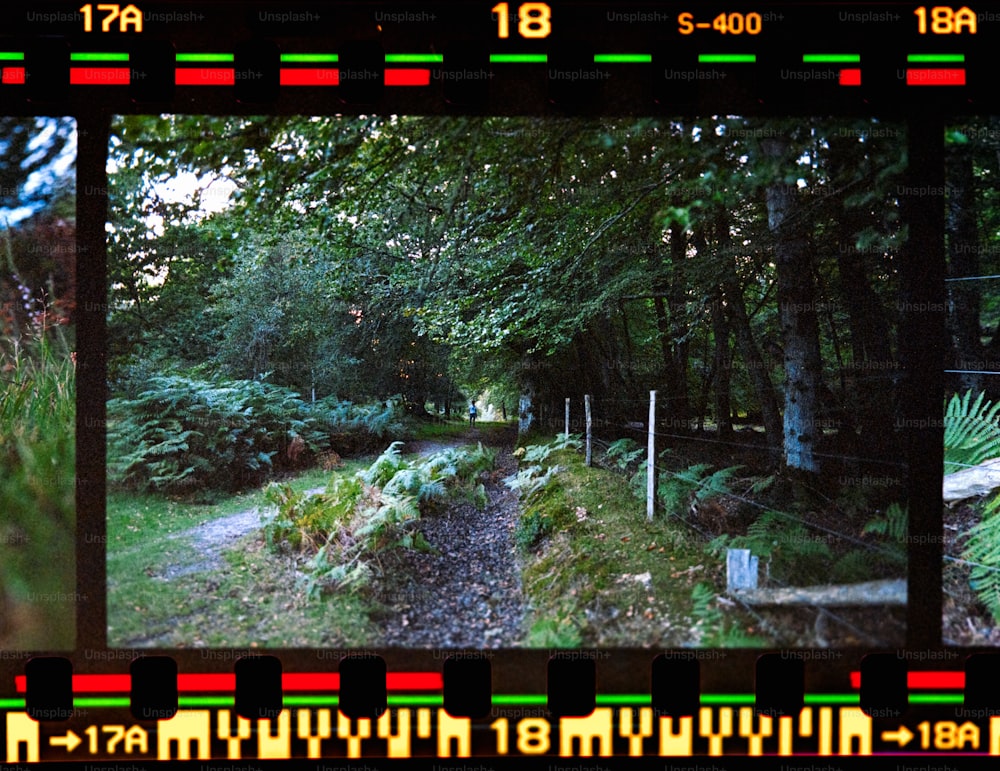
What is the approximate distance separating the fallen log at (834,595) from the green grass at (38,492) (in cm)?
314

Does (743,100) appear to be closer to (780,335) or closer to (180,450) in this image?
(780,335)

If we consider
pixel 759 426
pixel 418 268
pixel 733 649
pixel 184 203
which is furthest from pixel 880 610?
pixel 184 203

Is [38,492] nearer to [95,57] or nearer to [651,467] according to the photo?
[95,57]

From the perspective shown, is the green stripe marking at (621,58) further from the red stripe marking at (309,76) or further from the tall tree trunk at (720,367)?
the tall tree trunk at (720,367)

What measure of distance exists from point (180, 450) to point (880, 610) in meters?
3.48

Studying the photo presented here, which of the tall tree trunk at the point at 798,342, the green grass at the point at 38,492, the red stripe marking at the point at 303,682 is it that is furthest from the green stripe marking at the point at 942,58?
the green grass at the point at 38,492

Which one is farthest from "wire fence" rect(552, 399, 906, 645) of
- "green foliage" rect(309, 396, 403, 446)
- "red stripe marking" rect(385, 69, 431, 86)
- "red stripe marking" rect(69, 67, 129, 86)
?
"red stripe marking" rect(69, 67, 129, 86)

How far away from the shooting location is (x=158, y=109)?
201 cm

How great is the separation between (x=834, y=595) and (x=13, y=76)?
430 centimetres

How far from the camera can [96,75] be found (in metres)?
1.96

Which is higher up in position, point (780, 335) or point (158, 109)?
point (158, 109)

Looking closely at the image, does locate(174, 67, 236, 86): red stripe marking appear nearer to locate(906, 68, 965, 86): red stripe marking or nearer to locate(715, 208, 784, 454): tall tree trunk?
locate(715, 208, 784, 454): tall tree trunk

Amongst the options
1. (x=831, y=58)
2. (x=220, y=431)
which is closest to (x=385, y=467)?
(x=220, y=431)

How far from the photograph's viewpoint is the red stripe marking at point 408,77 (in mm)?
1967
